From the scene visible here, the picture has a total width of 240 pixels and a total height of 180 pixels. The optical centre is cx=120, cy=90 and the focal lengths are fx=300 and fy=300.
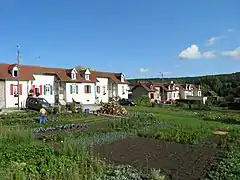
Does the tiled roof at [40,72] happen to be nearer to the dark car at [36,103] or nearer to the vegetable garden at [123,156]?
the dark car at [36,103]

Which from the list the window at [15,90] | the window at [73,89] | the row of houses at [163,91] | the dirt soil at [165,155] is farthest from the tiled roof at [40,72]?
the dirt soil at [165,155]

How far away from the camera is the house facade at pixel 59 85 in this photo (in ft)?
121

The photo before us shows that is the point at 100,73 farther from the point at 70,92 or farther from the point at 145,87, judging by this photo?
the point at 145,87

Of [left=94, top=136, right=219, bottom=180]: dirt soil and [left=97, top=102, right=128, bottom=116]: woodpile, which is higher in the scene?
[left=97, top=102, right=128, bottom=116]: woodpile

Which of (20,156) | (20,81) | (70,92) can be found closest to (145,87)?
(70,92)

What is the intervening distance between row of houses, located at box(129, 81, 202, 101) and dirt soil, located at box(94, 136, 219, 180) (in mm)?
51805

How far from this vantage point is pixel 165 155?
12.4 meters

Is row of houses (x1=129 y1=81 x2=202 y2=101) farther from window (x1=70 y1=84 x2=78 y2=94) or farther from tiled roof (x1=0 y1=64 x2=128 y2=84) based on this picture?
window (x1=70 y1=84 x2=78 y2=94)

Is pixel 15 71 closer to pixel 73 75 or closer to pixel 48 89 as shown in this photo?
pixel 48 89

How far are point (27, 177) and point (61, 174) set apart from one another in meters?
0.88

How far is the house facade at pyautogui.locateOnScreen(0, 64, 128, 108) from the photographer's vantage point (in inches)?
1458

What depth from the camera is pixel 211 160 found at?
11484 mm

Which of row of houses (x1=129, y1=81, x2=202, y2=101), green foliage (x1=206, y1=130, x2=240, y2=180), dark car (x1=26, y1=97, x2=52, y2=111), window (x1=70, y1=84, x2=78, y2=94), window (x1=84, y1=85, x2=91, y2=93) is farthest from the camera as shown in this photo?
row of houses (x1=129, y1=81, x2=202, y2=101)

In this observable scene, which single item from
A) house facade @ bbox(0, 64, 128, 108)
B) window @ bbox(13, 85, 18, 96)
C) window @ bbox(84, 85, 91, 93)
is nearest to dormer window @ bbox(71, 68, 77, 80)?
house facade @ bbox(0, 64, 128, 108)
